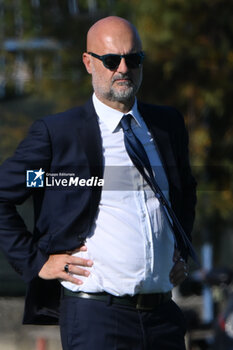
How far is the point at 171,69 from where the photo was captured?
1091 centimetres

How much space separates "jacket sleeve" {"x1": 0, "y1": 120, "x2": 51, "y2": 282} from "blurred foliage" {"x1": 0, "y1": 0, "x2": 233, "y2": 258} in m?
7.60

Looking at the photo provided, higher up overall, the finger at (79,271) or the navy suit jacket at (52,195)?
the navy suit jacket at (52,195)

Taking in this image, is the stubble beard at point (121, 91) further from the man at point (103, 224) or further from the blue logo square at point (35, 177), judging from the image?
the blue logo square at point (35, 177)

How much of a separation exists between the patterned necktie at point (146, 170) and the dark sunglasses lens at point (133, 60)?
0.18 m

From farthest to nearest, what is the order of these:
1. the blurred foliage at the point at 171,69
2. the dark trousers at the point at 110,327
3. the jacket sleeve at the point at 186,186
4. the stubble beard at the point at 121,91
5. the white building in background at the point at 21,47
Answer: the white building in background at the point at 21,47 → the blurred foliage at the point at 171,69 → the jacket sleeve at the point at 186,186 → the stubble beard at the point at 121,91 → the dark trousers at the point at 110,327

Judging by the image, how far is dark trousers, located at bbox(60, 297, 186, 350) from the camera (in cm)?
273

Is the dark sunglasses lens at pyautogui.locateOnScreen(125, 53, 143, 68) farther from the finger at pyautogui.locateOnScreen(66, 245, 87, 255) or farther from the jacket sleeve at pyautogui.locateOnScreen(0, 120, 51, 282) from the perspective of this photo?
the finger at pyautogui.locateOnScreen(66, 245, 87, 255)

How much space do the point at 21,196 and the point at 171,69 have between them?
826cm

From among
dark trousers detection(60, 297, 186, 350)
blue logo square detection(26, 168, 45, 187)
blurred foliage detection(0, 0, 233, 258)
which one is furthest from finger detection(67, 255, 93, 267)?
blurred foliage detection(0, 0, 233, 258)

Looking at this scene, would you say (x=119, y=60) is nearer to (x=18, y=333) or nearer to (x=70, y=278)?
(x=70, y=278)

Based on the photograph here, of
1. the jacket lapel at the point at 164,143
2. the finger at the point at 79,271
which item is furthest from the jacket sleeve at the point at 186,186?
the finger at the point at 79,271

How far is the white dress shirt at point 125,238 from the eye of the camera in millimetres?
2754

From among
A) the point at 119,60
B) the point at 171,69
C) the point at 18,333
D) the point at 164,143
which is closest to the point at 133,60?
the point at 119,60

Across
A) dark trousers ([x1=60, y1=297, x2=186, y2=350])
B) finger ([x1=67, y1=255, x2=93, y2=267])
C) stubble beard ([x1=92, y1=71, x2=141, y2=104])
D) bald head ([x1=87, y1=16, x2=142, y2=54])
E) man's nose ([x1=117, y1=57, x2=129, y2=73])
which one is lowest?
dark trousers ([x1=60, y1=297, x2=186, y2=350])
